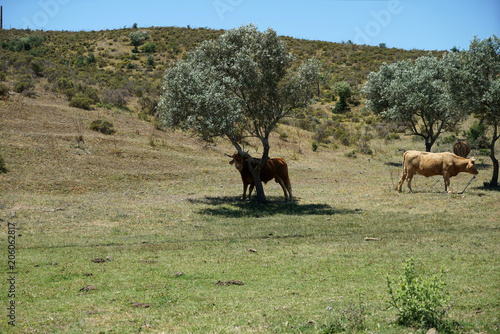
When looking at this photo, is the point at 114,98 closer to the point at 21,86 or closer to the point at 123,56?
the point at 21,86

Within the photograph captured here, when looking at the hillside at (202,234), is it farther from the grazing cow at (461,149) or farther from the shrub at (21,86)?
the grazing cow at (461,149)

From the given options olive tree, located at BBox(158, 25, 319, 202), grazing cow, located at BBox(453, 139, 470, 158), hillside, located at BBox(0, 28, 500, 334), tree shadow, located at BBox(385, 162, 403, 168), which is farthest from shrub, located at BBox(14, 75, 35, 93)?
grazing cow, located at BBox(453, 139, 470, 158)

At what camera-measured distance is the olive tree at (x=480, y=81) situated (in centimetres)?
2306

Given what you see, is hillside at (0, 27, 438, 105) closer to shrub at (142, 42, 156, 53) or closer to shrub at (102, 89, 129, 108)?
shrub at (142, 42, 156, 53)

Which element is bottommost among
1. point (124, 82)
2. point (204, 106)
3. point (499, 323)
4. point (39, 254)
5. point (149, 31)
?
point (39, 254)

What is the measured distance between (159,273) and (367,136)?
39120mm

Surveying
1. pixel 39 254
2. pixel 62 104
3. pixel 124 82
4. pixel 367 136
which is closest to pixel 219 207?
pixel 39 254

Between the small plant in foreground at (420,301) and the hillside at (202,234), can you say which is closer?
the small plant in foreground at (420,301)

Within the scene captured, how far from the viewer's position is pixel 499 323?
266 inches

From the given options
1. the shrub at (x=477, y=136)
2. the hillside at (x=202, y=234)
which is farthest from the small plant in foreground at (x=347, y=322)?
the shrub at (x=477, y=136)

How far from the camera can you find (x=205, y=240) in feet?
45.5

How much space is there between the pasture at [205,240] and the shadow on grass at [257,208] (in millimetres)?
84

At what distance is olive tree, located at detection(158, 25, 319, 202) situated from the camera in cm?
1856

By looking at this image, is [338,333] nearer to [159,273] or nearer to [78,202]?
[159,273]
